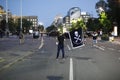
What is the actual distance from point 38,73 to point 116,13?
80.7m

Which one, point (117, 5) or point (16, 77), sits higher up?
point (117, 5)

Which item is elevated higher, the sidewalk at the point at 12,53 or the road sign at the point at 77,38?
the road sign at the point at 77,38

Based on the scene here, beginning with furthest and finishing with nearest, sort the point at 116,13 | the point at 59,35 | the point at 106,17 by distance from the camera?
1. the point at 106,17
2. the point at 116,13
3. the point at 59,35

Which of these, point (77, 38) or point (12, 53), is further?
point (12, 53)

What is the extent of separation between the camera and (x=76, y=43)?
2317cm

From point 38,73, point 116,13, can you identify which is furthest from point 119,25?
point 38,73

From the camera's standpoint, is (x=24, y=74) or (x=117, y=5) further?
(x=117, y=5)

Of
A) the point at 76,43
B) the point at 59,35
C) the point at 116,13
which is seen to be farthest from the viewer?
the point at 116,13

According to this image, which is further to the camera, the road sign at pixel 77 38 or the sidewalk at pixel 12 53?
the road sign at pixel 77 38

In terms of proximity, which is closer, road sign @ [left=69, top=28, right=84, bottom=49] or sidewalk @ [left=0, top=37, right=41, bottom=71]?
sidewalk @ [left=0, top=37, right=41, bottom=71]

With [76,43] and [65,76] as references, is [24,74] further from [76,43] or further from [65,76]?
[76,43]

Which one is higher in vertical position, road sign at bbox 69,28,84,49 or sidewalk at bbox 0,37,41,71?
road sign at bbox 69,28,84,49

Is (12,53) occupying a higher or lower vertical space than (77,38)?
lower

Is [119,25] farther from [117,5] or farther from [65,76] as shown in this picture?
[65,76]
